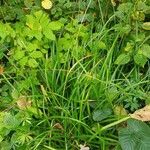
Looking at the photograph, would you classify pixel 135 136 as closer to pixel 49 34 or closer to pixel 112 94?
pixel 112 94

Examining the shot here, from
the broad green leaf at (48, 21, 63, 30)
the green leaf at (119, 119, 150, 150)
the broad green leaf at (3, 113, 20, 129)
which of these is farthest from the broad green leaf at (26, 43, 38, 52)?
the green leaf at (119, 119, 150, 150)

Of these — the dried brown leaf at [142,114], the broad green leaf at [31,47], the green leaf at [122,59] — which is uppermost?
the broad green leaf at [31,47]

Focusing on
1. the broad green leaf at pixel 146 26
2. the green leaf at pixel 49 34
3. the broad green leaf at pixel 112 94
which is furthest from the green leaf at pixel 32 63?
the broad green leaf at pixel 146 26

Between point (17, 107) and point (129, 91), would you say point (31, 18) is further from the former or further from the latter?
point (129, 91)

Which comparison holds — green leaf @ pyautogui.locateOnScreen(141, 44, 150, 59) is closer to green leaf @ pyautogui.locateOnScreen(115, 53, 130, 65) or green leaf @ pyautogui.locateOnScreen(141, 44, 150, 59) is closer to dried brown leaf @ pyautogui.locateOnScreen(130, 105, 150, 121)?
green leaf @ pyautogui.locateOnScreen(115, 53, 130, 65)

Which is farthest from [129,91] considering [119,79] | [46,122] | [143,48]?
[46,122]

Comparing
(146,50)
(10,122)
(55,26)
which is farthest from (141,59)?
(10,122)

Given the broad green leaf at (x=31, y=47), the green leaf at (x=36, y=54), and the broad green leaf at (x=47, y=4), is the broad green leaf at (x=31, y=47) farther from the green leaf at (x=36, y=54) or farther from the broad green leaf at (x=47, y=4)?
the broad green leaf at (x=47, y=4)
